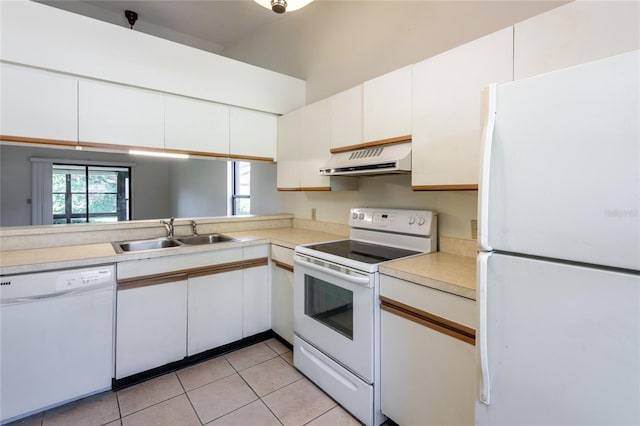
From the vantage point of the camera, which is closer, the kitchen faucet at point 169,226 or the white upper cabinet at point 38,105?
the white upper cabinet at point 38,105

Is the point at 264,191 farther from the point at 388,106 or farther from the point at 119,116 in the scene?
the point at 388,106

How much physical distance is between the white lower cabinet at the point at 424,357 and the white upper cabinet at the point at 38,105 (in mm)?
2336

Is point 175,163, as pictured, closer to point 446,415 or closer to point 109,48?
point 109,48

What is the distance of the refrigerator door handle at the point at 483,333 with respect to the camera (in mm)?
1025

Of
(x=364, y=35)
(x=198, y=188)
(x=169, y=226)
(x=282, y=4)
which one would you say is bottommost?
(x=169, y=226)

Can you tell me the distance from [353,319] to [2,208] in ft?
21.2

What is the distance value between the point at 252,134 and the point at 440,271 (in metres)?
2.21

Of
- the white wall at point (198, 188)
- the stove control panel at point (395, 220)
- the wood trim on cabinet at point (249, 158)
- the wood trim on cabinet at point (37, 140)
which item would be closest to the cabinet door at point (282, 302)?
the stove control panel at point (395, 220)

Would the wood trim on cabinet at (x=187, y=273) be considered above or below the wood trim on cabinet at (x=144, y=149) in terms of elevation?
below

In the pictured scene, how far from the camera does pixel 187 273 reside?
7.34ft

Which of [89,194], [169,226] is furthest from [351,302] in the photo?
[89,194]

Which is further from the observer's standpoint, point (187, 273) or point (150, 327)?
point (187, 273)

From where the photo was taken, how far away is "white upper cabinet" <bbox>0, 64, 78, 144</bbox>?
6.18ft

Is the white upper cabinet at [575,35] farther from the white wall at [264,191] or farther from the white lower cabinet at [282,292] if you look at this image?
the white wall at [264,191]
